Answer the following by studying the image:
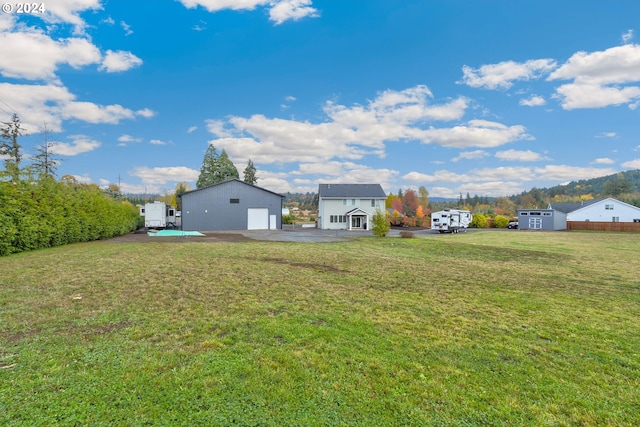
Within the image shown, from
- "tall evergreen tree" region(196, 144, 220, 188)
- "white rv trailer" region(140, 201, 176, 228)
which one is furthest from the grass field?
"tall evergreen tree" region(196, 144, 220, 188)

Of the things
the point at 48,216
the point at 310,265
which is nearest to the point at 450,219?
the point at 310,265

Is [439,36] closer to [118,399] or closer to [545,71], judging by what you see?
[545,71]

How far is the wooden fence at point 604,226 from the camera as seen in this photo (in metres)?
Answer: 35.1

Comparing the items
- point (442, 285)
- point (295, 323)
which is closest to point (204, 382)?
point (295, 323)

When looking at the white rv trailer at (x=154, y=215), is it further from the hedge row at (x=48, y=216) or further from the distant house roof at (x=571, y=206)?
the distant house roof at (x=571, y=206)

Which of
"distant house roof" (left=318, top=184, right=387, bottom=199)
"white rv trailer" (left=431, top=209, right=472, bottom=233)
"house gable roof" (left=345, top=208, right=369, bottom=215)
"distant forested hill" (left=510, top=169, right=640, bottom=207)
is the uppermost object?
"distant forested hill" (left=510, top=169, right=640, bottom=207)

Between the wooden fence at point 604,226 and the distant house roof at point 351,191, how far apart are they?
27122mm

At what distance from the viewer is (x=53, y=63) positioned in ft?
51.9

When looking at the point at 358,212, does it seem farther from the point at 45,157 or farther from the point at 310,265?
the point at 45,157

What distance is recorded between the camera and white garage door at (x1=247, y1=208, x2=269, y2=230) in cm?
3077

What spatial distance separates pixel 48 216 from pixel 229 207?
55.9 ft

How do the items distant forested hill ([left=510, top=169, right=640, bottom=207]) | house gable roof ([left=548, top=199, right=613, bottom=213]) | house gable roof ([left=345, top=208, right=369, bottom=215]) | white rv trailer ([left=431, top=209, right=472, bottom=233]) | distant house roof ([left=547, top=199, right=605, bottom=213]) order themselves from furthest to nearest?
distant forested hill ([left=510, top=169, right=640, bottom=207]), distant house roof ([left=547, top=199, right=605, bottom=213]), house gable roof ([left=548, top=199, right=613, bottom=213]), white rv trailer ([left=431, top=209, right=472, bottom=233]), house gable roof ([left=345, top=208, right=369, bottom=215])

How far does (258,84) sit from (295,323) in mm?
22015

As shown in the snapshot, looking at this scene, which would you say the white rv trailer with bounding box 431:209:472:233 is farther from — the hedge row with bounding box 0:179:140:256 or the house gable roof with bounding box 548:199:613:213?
the hedge row with bounding box 0:179:140:256
